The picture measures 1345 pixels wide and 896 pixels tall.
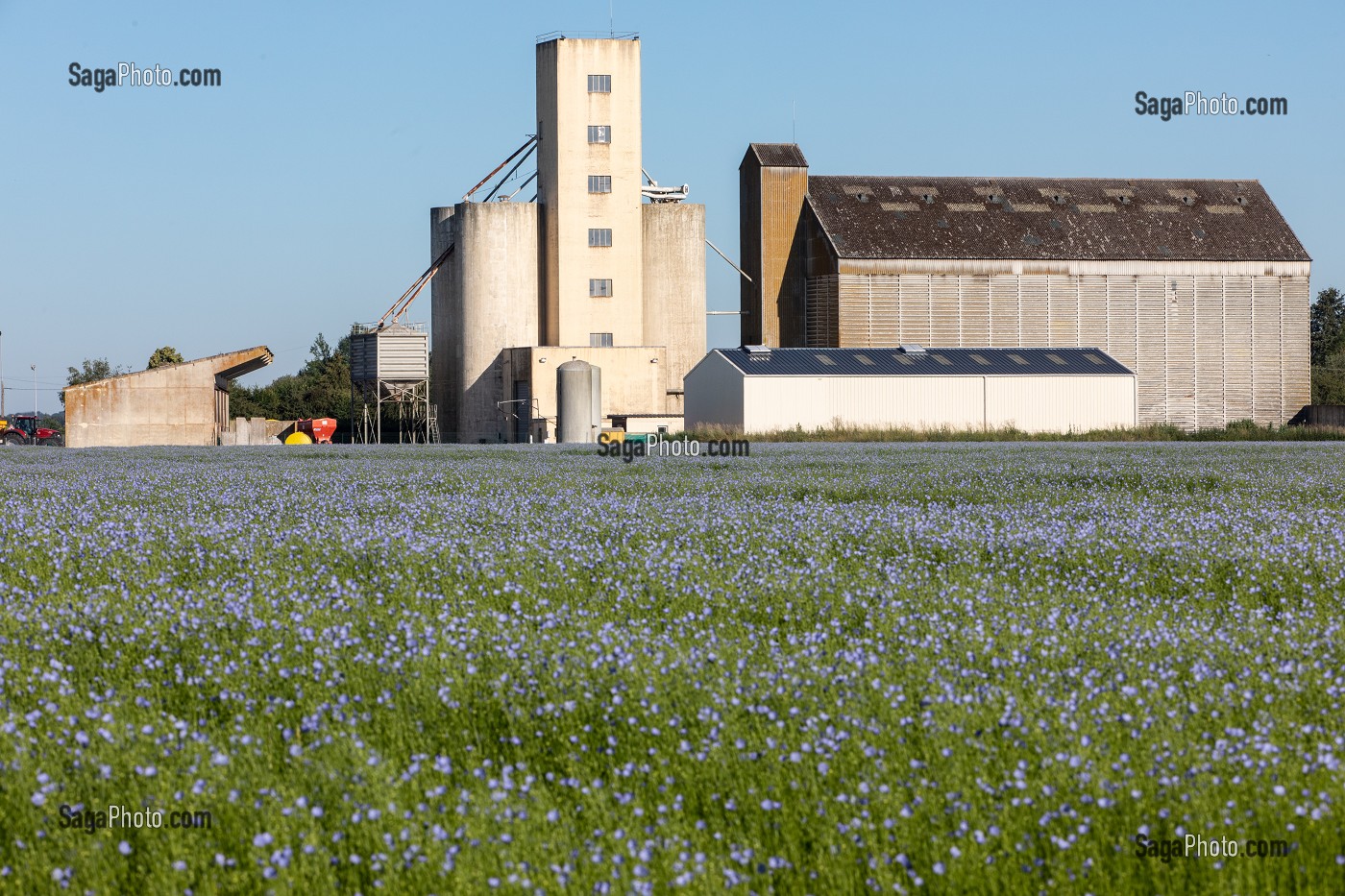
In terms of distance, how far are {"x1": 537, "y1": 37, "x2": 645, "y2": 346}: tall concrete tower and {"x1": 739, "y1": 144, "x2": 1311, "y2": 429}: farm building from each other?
8459mm

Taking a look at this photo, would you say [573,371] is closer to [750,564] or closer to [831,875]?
[750,564]

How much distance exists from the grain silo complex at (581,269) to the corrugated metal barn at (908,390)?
10.9 m

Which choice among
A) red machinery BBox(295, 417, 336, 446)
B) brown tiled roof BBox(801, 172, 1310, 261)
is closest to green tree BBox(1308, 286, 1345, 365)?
brown tiled roof BBox(801, 172, 1310, 261)

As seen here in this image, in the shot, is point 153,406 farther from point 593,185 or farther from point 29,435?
point 593,185

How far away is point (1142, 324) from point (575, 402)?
3459 centimetres

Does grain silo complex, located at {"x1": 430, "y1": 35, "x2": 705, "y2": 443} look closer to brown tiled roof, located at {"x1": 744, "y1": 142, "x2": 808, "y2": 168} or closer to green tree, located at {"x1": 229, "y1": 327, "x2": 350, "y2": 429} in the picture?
brown tiled roof, located at {"x1": 744, "y1": 142, "x2": 808, "y2": 168}

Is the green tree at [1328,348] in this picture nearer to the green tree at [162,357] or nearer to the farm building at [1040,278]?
the farm building at [1040,278]

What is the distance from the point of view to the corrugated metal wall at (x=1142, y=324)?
76688 millimetres

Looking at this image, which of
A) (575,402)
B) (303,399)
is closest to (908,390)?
(575,402)

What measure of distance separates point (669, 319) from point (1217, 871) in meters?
76.2

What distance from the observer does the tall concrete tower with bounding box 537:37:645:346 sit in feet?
252

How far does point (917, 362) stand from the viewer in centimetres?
6525

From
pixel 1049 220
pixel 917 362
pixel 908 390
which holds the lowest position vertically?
pixel 908 390

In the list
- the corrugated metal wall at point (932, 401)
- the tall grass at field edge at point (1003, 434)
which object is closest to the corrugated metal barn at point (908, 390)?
the corrugated metal wall at point (932, 401)
